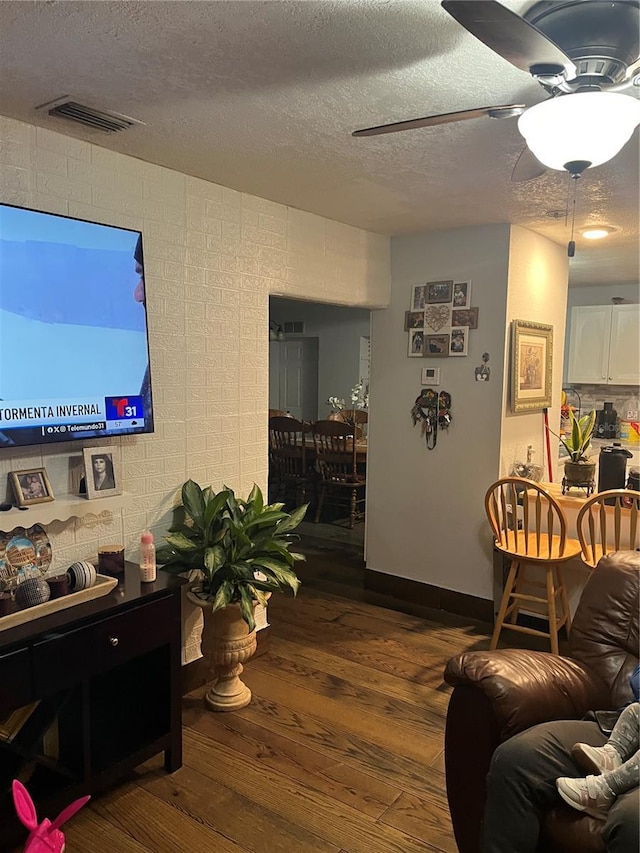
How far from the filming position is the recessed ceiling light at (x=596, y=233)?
3.80m

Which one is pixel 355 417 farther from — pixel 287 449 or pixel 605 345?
pixel 605 345

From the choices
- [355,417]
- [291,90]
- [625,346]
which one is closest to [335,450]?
[355,417]

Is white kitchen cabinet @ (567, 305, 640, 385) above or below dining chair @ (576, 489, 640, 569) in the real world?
above

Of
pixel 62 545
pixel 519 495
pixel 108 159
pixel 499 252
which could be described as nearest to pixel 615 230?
pixel 499 252

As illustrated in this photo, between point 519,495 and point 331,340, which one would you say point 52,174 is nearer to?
point 519,495

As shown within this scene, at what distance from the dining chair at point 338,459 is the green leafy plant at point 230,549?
9.89 feet

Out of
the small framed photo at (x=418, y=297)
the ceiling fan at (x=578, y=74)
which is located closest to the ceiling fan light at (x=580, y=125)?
the ceiling fan at (x=578, y=74)

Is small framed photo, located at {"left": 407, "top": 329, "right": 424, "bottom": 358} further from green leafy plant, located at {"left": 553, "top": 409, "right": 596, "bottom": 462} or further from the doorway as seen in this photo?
the doorway

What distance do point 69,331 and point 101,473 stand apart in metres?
0.54

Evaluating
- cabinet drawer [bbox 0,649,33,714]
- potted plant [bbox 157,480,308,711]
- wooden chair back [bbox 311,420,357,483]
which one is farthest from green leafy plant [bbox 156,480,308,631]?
wooden chair back [bbox 311,420,357,483]

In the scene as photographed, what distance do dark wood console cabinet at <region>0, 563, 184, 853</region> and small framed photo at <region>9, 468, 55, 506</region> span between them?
0.41 meters

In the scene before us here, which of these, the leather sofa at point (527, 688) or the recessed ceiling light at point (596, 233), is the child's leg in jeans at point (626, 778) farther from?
the recessed ceiling light at point (596, 233)

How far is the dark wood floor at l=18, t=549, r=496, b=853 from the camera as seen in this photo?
2.14m

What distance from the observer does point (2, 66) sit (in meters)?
1.82
